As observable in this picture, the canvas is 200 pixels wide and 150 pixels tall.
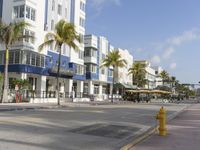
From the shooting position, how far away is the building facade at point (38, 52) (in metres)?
47.2

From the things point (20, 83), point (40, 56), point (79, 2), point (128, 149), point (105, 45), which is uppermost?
point (79, 2)

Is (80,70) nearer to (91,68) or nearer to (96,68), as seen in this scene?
(91,68)

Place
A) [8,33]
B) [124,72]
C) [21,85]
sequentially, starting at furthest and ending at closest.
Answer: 1. [124,72]
2. [21,85]
3. [8,33]

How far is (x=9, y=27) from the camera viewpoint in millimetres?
37625

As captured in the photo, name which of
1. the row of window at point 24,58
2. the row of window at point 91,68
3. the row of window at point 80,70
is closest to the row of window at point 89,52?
the row of window at point 91,68

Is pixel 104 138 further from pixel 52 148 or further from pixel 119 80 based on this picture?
pixel 119 80

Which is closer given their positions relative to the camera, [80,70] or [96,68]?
[80,70]

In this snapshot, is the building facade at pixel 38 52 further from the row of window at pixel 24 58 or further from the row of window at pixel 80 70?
the row of window at pixel 80 70

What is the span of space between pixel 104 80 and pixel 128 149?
66609 millimetres

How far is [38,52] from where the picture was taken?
4934cm

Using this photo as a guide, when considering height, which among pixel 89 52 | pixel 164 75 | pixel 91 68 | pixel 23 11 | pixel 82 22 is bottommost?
pixel 91 68

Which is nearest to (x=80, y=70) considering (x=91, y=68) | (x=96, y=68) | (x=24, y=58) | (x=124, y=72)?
(x=91, y=68)

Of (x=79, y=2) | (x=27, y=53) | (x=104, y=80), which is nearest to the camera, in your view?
(x=27, y=53)

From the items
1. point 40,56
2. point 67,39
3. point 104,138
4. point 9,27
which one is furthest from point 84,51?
point 104,138
